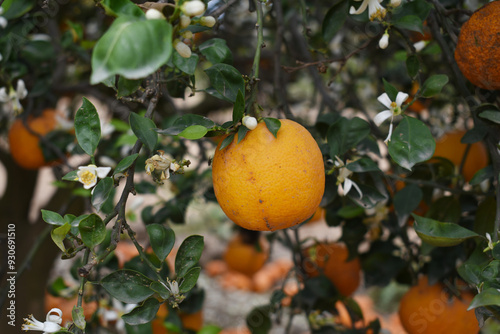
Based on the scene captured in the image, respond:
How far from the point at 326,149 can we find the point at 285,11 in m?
0.59

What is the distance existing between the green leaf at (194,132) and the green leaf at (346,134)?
265mm

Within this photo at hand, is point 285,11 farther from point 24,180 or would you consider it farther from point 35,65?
point 24,180

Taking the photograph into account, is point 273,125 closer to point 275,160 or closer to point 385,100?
point 275,160

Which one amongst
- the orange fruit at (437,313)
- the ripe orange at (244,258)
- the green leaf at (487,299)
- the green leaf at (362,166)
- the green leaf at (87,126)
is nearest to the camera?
the green leaf at (487,299)

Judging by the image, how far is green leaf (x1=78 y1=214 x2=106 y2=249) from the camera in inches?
19.1

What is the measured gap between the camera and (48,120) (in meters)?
1.19

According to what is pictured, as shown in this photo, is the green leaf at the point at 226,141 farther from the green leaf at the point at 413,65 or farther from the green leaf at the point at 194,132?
the green leaf at the point at 413,65

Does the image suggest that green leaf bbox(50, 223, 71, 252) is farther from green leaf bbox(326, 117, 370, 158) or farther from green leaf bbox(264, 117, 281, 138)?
green leaf bbox(326, 117, 370, 158)

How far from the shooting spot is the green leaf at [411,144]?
1.74 feet

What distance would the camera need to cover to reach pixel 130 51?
0.31 meters

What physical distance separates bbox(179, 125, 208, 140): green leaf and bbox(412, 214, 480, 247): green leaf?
287 millimetres

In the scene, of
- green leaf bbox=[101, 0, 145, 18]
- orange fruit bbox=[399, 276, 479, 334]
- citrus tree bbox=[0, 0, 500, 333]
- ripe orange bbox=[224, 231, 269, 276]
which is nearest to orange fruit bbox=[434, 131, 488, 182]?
citrus tree bbox=[0, 0, 500, 333]

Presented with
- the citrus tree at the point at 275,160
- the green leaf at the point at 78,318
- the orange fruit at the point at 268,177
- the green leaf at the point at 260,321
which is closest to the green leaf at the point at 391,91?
the citrus tree at the point at 275,160

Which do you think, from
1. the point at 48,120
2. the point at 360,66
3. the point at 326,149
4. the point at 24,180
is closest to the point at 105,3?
the point at 326,149
